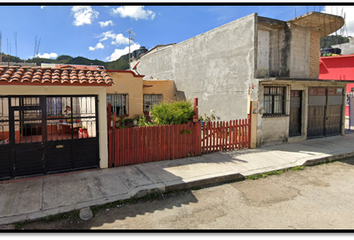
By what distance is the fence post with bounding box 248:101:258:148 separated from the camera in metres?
9.54

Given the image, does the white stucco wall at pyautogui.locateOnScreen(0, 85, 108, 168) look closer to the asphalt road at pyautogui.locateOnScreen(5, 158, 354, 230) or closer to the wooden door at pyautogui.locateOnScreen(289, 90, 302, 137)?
the asphalt road at pyautogui.locateOnScreen(5, 158, 354, 230)

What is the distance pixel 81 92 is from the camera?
6.54 m

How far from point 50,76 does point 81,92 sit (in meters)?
0.88

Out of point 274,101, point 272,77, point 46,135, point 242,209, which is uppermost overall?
point 272,77

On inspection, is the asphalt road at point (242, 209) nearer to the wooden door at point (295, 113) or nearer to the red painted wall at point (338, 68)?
the wooden door at point (295, 113)

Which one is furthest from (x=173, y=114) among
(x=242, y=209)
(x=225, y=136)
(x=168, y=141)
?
(x=242, y=209)

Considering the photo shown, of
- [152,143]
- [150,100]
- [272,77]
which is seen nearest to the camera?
[152,143]

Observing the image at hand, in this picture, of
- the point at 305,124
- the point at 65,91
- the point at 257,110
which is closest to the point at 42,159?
the point at 65,91

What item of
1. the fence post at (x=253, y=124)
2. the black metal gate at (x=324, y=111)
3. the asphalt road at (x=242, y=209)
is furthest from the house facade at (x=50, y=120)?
the black metal gate at (x=324, y=111)

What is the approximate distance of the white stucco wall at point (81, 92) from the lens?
588cm

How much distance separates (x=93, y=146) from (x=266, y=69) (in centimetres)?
854

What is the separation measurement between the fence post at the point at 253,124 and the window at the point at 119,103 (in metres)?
7.49

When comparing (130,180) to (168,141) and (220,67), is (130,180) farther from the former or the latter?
(220,67)

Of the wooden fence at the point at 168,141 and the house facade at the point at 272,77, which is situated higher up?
the house facade at the point at 272,77
